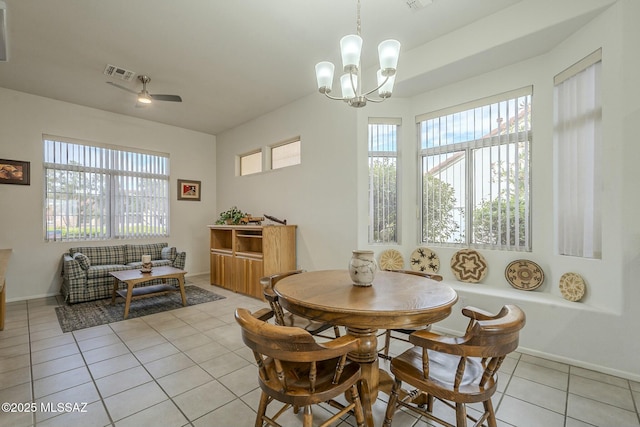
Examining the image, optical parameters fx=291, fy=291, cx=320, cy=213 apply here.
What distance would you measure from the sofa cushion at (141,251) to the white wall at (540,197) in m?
2.52

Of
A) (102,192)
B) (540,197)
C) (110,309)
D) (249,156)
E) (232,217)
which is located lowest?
(110,309)

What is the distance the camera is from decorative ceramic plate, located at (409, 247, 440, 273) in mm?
3689

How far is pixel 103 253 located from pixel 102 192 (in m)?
1.13

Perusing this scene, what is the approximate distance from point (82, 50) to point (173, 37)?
1.20 m

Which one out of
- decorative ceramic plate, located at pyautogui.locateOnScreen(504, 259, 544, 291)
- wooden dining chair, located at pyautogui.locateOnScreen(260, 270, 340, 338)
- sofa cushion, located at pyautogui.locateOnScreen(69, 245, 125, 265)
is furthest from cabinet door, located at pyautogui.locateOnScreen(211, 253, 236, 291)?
decorative ceramic plate, located at pyautogui.locateOnScreen(504, 259, 544, 291)

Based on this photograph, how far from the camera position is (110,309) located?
13.3ft

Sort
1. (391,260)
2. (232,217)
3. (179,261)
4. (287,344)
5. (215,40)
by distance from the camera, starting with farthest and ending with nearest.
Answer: (232,217)
(179,261)
(391,260)
(215,40)
(287,344)

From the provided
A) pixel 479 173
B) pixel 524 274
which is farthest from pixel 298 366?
pixel 479 173

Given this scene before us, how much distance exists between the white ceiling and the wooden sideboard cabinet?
2219mm

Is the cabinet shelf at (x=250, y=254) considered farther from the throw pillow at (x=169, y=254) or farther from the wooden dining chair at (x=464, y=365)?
the wooden dining chair at (x=464, y=365)

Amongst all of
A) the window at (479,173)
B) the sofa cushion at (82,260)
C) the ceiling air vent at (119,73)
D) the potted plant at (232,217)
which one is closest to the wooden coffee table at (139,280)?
the sofa cushion at (82,260)

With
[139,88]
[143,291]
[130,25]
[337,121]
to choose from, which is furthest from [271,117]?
[143,291]

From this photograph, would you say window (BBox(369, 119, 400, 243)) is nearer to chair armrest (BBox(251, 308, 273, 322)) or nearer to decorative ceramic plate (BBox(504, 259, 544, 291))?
decorative ceramic plate (BBox(504, 259, 544, 291))

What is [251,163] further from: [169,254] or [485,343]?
[485,343]
